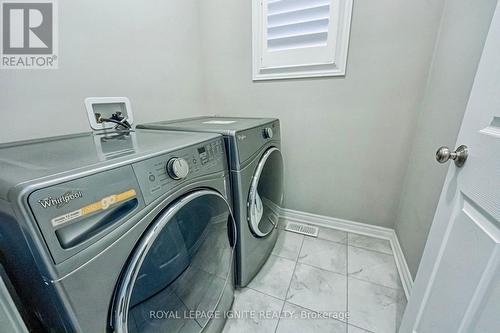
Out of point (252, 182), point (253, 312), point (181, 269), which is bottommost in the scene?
point (253, 312)

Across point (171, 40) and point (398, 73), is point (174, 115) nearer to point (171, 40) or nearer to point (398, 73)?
point (171, 40)

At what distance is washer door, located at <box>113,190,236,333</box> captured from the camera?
1.78 feet

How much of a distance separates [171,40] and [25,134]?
99 centimetres

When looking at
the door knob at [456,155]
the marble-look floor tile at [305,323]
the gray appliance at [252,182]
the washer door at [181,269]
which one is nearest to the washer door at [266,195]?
the gray appliance at [252,182]

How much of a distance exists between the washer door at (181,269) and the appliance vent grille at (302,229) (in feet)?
2.80

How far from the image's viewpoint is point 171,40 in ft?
4.66

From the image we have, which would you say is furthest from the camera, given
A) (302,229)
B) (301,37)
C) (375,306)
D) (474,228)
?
(302,229)

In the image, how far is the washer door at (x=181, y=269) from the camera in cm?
54

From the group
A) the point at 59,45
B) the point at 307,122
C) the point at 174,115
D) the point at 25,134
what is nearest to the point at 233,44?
the point at 174,115

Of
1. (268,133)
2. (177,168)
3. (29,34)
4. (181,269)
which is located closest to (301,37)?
(268,133)

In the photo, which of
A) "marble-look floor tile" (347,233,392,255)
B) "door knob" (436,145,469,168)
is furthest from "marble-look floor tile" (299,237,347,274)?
"door knob" (436,145,469,168)

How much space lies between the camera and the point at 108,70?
3.61ft

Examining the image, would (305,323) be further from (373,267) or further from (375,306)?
(373,267)

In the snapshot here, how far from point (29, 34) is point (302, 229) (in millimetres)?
1890
